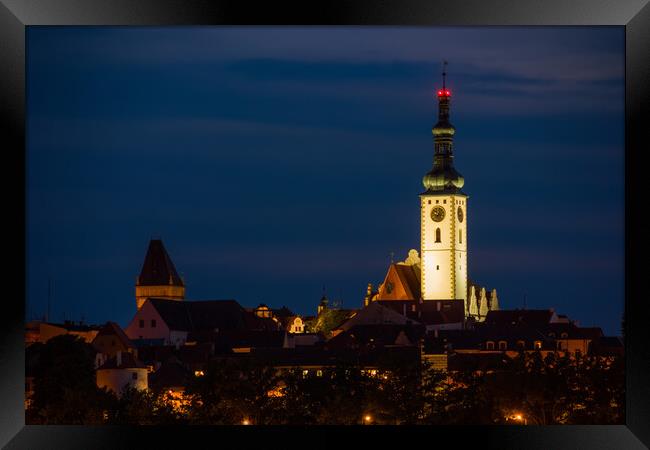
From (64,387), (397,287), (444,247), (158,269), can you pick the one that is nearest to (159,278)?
(158,269)

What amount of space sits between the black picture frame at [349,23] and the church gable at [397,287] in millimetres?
57992

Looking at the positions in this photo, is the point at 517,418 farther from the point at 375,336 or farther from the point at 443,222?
the point at 443,222

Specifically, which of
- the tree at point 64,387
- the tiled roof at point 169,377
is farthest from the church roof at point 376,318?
the tree at point 64,387

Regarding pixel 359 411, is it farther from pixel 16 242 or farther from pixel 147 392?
pixel 16 242

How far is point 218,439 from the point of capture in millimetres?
5871

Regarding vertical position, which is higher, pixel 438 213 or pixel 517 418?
pixel 438 213

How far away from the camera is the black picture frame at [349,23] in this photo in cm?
580

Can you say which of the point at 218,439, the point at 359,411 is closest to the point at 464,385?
the point at 359,411

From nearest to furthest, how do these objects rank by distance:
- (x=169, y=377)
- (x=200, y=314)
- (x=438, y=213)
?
A: (x=169, y=377) < (x=200, y=314) < (x=438, y=213)

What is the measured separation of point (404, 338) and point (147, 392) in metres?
18.4

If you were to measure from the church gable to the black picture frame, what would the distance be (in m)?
58.0

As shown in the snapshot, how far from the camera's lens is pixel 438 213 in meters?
69.2

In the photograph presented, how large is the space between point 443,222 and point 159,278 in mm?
13892

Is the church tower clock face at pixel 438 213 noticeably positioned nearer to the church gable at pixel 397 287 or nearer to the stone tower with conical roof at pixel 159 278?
the church gable at pixel 397 287
